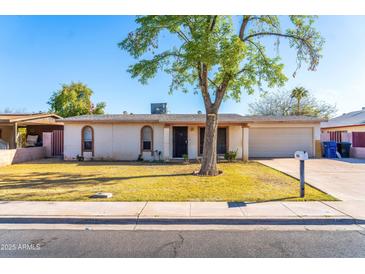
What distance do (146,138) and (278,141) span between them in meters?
9.82

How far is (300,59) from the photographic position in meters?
10.4

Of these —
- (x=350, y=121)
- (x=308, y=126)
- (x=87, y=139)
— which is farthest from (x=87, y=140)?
(x=350, y=121)

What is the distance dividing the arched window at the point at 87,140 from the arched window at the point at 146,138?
3473mm

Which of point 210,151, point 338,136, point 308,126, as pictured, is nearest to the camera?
point 210,151

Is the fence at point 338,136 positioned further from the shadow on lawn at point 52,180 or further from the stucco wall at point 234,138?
the shadow on lawn at point 52,180

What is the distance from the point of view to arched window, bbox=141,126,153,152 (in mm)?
15852

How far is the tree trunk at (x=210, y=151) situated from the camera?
10.3 metres

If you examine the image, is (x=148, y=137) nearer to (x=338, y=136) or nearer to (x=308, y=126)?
Result: (x=308, y=126)

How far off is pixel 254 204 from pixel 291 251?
7.04 feet

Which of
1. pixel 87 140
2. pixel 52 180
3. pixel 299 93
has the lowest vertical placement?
pixel 52 180

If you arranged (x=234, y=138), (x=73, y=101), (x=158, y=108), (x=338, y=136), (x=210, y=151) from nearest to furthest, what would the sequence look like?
(x=210, y=151) < (x=234, y=138) < (x=338, y=136) < (x=158, y=108) < (x=73, y=101)

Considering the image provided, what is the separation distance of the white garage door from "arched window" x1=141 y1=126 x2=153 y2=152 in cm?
752

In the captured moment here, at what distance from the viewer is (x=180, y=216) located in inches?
195
